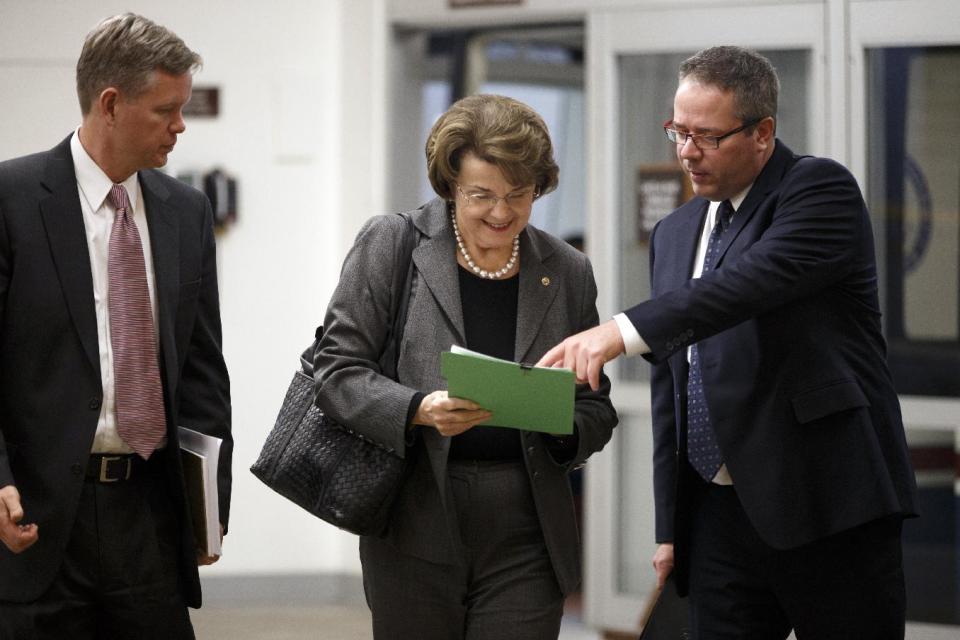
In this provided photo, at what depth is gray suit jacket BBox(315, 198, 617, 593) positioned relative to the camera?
2.41 metres

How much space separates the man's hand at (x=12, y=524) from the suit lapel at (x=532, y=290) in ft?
3.21

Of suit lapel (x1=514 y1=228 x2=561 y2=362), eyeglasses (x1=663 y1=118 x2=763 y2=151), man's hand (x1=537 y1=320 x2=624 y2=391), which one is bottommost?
man's hand (x1=537 y1=320 x2=624 y2=391)

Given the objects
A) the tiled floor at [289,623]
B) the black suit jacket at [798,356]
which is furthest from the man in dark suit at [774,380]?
the tiled floor at [289,623]

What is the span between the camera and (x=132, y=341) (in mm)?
2416

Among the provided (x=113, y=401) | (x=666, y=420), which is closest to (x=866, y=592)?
(x=666, y=420)

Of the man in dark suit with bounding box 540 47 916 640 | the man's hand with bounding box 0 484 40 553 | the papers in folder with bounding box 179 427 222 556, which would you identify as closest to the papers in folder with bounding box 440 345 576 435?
the man in dark suit with bounding box 540 47 916 640

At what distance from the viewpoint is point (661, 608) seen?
2805 mm

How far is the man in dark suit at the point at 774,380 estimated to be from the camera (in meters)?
2.43

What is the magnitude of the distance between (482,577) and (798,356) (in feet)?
2.56

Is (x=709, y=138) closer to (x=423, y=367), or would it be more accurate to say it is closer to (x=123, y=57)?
(x=423, y=367)

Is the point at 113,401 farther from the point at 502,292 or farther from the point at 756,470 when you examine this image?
the point at 756,470

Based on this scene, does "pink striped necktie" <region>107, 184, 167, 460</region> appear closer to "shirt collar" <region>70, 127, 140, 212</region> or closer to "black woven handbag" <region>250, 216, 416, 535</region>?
"shirt collar" <region>70, 127, 140, 212</region>

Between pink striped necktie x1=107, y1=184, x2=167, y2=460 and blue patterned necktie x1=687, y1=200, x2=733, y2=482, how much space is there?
1.10m

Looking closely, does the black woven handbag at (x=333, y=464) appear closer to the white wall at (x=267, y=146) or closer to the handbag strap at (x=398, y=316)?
the handbag strap at (x=398, y=316)
